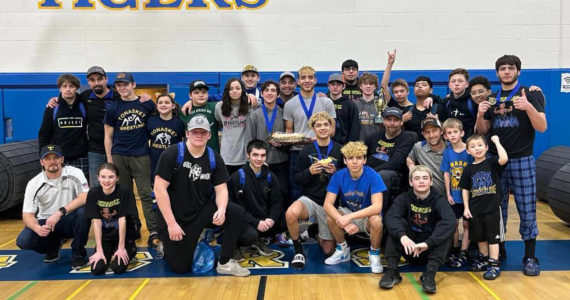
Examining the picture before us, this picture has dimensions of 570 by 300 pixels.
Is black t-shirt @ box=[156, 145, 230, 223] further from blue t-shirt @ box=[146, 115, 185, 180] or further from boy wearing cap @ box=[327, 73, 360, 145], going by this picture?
boy wearing cap @ box=[327, 73, 360, 145]

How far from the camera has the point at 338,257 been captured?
4.39 metres

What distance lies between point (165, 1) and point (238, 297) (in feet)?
20.8

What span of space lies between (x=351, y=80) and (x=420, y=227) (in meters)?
2.30

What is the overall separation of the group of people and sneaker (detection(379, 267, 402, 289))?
0.01 m

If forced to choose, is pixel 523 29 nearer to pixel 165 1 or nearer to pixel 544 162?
pixel 544 162

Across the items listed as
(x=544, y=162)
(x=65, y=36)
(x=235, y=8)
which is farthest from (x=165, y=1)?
(x=544, y=162)

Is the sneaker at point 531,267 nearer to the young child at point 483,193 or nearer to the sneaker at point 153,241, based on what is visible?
the young child at point 483,193

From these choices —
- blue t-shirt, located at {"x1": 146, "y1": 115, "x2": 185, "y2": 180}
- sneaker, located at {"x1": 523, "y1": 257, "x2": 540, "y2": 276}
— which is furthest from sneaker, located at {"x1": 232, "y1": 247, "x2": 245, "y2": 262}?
sneaker, located at {"x1": 523, "y1": 257, "x2": 540, "y2": 276}

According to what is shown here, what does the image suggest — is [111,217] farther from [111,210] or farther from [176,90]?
[176,90]

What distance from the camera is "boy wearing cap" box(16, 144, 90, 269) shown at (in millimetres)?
4422

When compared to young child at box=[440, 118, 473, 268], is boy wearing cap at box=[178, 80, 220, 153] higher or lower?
higher

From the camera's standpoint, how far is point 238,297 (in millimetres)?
3561

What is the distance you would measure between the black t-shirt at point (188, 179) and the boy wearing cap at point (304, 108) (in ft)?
3.61

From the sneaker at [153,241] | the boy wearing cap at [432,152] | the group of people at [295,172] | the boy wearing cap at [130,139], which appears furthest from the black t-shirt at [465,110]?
the sneaker at [153,241]
